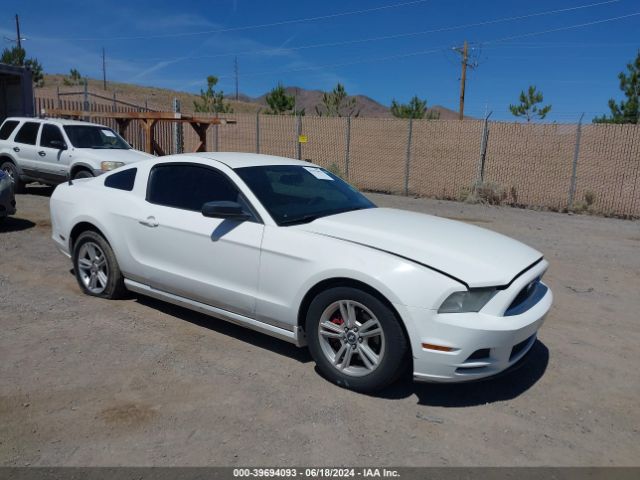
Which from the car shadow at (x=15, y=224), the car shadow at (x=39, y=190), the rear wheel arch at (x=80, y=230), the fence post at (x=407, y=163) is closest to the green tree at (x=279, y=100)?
the fence post at (x=407, y=163)

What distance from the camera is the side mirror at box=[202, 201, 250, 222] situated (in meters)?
4.15

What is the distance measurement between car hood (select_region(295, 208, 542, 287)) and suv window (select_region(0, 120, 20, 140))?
11.2 meters

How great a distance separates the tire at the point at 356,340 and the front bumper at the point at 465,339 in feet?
0.42

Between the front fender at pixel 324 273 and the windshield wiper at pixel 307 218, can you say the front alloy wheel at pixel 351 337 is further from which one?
the windshield wiper at pixel 307 218

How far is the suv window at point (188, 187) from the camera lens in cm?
455

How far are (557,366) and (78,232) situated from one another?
4.60 meters

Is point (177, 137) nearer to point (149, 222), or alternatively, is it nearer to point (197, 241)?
point (149, 222)

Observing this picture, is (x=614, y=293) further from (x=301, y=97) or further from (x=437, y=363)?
(x=301, y=97)

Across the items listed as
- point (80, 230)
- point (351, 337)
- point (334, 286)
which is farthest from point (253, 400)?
point (80, 230)

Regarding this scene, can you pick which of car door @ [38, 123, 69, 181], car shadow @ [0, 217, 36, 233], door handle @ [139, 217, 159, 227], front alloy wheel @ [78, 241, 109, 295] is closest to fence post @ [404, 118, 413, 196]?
car door @ [38, 123, 69, 181]

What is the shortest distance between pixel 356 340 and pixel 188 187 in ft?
6.87

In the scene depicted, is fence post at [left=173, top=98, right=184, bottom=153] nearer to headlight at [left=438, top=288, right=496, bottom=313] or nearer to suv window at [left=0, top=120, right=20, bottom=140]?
suv window at [left=0, top=120, right=20, bottom=140]

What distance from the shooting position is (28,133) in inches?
487

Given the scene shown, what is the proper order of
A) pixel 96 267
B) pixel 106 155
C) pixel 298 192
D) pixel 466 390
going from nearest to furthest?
pixel 466 390 → pixel 298 192 → pixel 96 267 → pixel 106 155
